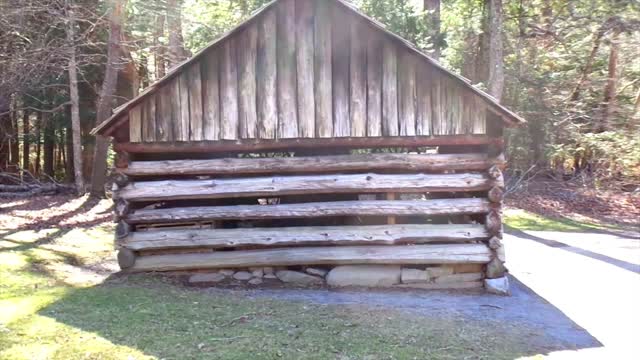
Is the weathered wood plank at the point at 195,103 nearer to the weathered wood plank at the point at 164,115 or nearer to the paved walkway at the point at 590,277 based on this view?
the weathered wood plank at the point at 164,115

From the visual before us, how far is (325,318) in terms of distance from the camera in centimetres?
711

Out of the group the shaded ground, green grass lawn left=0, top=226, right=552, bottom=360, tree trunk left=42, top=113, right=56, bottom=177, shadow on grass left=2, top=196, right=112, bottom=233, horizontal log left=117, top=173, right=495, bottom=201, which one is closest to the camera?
green grass lawn left=0, top=226, right=552, bottom=360

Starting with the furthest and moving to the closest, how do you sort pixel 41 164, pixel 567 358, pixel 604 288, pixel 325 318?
pixel 41 164 → pixel 604 288 → pixel 325 318 → pixel 567 358

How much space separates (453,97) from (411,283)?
113 inches

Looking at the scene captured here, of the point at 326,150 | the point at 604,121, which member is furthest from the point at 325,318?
the point at 604,121

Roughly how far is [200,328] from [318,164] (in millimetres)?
3334

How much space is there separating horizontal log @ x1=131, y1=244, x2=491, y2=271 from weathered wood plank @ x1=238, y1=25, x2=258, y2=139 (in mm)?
1834

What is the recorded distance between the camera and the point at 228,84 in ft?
29.1

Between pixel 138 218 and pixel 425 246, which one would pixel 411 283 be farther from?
pixel 138 218

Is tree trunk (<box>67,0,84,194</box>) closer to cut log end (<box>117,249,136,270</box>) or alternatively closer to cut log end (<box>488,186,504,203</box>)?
cut log end (<box>117,249,136,270</box>)

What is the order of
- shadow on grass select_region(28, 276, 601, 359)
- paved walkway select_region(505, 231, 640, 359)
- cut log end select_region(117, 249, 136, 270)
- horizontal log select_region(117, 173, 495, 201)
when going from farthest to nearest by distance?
cut log end select_region(117, 249, 136, 270)
horizontal log select_region(117, 173, 495, 201)
paved walkway select_region(505, 231, 640, 359)
shadow on grass select_region(28, 276, 601, 359)

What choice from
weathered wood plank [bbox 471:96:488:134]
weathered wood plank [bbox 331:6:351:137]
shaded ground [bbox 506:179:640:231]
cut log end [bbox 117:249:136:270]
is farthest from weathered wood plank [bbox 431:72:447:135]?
shaded ground [bbox 506:179:640:231]

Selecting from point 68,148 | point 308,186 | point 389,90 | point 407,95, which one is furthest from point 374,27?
point 68,148

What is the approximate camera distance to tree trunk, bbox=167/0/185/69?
17.5 meters
